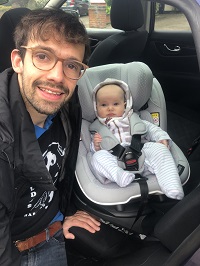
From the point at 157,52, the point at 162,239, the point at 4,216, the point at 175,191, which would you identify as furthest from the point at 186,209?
the point at 157,52

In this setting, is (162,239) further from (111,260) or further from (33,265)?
(33,265)

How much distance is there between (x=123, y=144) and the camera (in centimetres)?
244

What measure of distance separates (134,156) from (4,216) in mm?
971

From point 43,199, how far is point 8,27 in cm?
102

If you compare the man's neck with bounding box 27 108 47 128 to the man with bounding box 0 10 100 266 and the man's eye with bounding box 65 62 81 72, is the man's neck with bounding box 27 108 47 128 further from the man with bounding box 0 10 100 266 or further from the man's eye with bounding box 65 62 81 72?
the man's eye with bounding box 65 62 81 72

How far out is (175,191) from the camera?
1.95 meters

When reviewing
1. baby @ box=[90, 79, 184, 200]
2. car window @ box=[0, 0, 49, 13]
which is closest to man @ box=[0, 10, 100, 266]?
baby @ box=[90, 79, 184, 200]

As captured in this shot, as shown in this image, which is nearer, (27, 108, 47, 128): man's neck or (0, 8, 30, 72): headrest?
(27, 108, 47, 128): man's neck

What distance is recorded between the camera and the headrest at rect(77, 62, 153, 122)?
247 cm

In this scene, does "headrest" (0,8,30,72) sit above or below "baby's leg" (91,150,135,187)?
above

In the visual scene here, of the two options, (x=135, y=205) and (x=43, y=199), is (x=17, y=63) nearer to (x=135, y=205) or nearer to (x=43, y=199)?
(x=43, y=199)

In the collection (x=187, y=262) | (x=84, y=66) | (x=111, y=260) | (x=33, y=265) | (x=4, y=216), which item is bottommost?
(x=111, y=260)

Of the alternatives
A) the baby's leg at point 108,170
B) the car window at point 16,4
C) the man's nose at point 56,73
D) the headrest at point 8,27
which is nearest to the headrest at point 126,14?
the car window at point 16,4

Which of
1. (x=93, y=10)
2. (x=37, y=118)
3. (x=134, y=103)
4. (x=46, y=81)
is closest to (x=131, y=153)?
(x=134, y=103)
